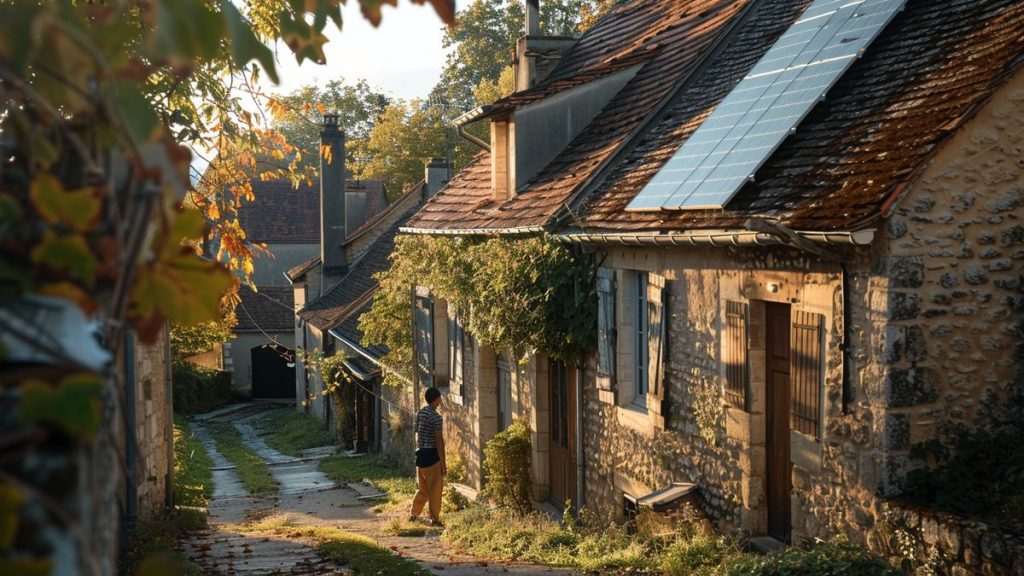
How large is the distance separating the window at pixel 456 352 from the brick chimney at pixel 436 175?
13.1 m

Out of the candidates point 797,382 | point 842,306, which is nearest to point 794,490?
point 797,382

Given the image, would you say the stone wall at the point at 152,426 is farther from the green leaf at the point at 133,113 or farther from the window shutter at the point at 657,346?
the green leaf at the point at 133,113

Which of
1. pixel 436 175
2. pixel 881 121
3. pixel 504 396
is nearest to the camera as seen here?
pixel 881 121

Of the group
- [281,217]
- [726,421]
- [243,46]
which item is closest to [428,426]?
[726,421]

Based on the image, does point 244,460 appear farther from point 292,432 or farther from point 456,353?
point 456,353

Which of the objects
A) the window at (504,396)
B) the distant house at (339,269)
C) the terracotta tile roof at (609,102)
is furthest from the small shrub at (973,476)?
the distant house at (339,269)

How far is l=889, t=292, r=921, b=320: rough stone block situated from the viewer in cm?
737

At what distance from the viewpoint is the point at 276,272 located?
146 feet

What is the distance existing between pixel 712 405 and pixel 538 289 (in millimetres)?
3338

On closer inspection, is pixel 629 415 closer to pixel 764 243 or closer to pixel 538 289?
pixel 538 289

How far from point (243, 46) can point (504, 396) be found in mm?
12976

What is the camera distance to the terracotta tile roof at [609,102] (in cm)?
1297

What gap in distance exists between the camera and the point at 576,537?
36.4ft

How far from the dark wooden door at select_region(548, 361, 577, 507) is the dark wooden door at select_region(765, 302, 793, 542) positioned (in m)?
4.07
